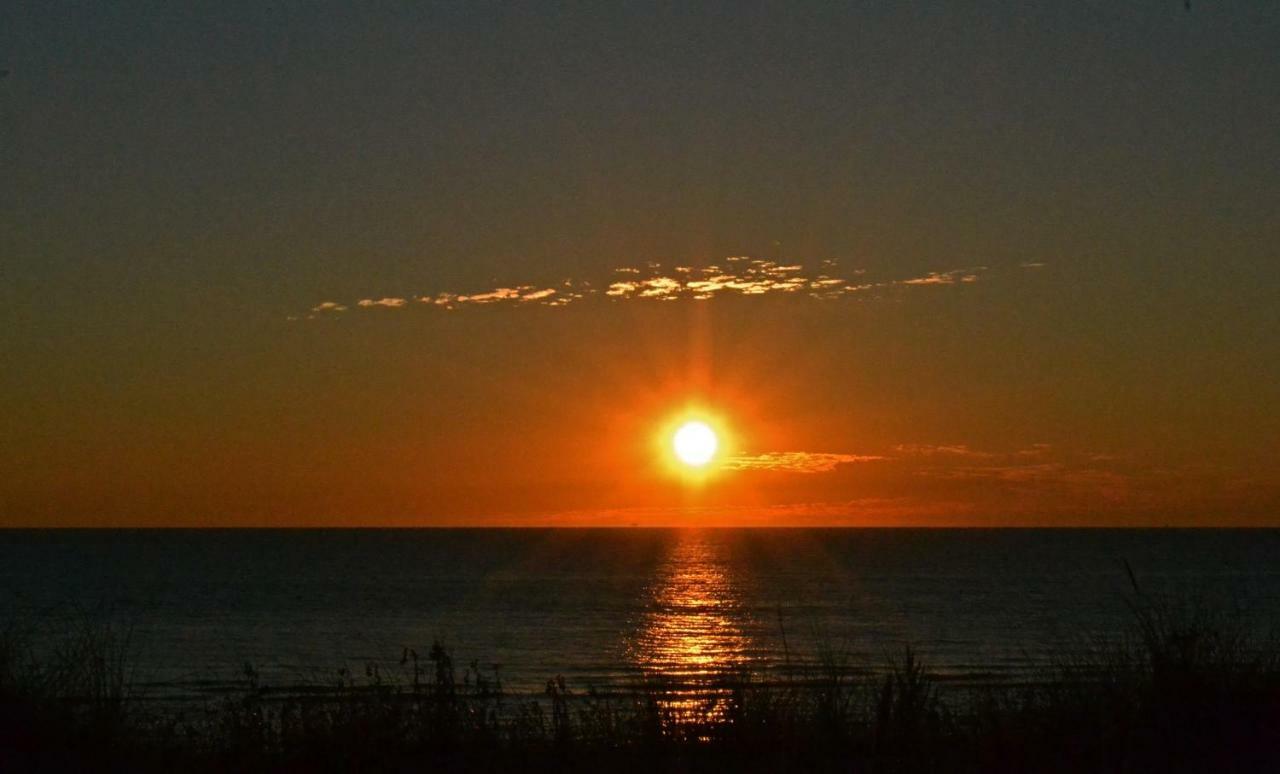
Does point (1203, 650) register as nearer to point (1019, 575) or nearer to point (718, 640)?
point (718, 640)

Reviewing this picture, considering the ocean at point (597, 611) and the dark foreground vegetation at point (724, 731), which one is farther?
the ocean at point (597, 611)

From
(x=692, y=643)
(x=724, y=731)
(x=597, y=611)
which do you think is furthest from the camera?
(x=597, y=611)

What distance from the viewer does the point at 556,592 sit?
343 feet

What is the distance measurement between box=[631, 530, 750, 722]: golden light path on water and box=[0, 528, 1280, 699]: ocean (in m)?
0.28

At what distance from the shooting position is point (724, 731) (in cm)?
1198

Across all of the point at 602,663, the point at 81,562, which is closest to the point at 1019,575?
the point at 602,663

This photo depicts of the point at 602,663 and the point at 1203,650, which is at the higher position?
the point at 602,663

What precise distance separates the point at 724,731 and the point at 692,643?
51886 mm

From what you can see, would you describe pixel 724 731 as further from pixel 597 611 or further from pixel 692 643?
pixel 597 611

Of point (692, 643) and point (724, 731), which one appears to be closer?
point (724, 731)

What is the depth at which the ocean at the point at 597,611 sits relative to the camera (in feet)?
157

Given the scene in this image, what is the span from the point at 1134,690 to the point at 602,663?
40411 mm

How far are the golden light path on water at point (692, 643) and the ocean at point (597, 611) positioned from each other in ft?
0.93

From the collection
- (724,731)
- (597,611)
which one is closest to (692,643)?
(597,611)
